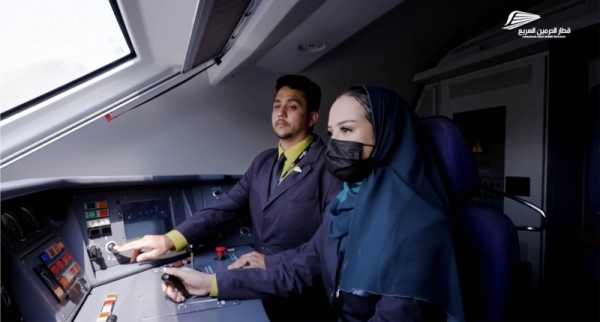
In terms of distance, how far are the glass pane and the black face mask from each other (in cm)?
103

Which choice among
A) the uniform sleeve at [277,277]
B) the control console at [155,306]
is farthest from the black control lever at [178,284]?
the uniform sleeve at [277,277]

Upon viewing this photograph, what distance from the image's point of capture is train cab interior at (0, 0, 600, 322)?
100cm

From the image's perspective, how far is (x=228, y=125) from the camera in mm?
2211

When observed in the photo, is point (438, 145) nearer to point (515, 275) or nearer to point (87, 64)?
point (515, 275)

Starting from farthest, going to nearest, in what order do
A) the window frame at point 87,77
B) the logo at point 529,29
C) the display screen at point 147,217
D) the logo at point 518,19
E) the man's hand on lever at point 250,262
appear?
the logo at point 518,19 → the logo at point 529,29 → the display screen at point 147,217 → the man's hand on lever at point 250,262 → the window frame at point 87,77

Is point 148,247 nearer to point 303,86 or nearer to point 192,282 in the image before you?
point 192,282

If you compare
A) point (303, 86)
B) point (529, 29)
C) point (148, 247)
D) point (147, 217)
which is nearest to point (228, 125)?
point (303, 86)

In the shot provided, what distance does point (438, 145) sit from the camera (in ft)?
3.38

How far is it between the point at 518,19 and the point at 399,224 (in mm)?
2230

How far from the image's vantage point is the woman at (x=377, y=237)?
2.76 feet

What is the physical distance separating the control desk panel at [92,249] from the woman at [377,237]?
7.0 inches

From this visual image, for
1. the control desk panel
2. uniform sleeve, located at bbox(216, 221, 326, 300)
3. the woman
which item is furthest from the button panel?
uniform sleeve, located at bbox(216, 221, 326, 300)

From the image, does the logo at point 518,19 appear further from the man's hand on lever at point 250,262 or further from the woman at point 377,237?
the man's hand on lever at point 250,262

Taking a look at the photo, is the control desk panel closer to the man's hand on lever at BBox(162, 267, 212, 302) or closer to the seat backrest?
the man's hand on lever at BBox(162, 267, 212, 302)
